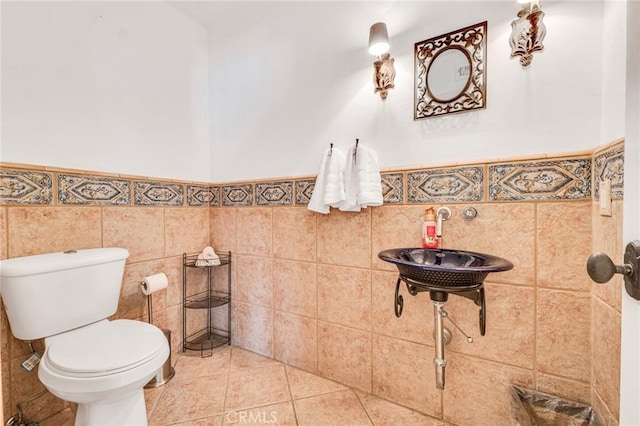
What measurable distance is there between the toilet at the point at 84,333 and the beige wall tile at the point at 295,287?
2.35 ft

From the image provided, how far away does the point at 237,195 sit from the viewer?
78.7 inches

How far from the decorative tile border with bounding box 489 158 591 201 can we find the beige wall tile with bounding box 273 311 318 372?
122 centimetres

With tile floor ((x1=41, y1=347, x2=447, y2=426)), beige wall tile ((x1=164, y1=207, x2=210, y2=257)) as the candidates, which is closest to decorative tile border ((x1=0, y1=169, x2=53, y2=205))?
beige wall tile ((x1=164, y1=207, x2=210, y2=257))

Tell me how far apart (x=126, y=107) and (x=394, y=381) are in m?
2.19

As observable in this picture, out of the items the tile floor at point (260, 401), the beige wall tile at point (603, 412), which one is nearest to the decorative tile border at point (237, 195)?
the tile floor at point (260, 401)

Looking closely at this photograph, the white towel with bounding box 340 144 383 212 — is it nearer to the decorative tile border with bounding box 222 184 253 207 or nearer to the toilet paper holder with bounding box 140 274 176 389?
the decorative tile border with bounding box 222 184 253 207

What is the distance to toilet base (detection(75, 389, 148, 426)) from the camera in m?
1.04

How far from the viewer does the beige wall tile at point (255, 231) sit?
184 centimetres

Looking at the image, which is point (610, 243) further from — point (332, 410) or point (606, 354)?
point (332, 410)

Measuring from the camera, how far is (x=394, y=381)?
1.42 m

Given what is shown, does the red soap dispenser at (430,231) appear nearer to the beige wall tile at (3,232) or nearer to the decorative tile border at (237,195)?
the decorative tile border at (237,195)

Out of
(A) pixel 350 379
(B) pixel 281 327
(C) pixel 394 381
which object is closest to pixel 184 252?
(B) pixel 281 327

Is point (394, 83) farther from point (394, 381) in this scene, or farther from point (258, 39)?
point (394, 381)

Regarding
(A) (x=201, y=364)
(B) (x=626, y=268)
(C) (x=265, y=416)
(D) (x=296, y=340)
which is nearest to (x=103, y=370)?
(C) (x=265, y=416)
